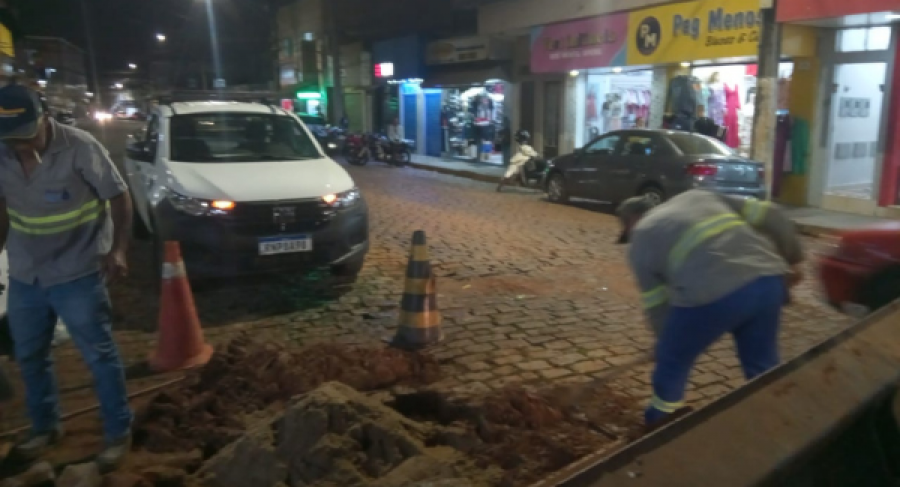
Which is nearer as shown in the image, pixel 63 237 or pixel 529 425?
pixel 63 237

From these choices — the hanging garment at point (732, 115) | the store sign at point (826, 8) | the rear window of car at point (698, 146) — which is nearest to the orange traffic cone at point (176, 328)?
the rear window of car at point (698, 146)

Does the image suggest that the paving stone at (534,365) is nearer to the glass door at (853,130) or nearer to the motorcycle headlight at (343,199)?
the motorcycle headlight at (343,199)

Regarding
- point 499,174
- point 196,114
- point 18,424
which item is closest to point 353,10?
point 499,174

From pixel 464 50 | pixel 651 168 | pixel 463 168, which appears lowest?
pixel 463 168

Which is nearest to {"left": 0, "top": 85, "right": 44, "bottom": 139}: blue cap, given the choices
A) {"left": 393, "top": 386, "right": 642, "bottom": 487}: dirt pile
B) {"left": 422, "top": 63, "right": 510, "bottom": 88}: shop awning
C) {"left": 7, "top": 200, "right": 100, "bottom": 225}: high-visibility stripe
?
{"left": 7, "top": 200, "right": 100, "bottom": 225}: high-visibility stripe

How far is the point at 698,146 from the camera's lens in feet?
40.0

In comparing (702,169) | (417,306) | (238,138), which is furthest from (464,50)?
(417,306)

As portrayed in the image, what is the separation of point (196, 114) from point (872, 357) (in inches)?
271

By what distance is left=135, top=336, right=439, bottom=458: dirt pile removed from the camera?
14.2 ft

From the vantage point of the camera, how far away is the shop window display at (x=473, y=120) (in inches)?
933

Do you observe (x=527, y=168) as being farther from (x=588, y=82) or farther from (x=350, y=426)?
(x=350, y=426)

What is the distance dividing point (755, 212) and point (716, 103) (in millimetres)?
13387

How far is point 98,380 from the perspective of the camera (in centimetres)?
396

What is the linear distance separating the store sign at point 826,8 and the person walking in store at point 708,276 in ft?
31.6
